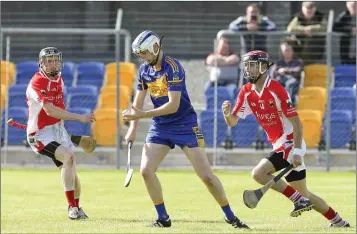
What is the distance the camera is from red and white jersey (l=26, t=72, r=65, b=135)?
12727mm

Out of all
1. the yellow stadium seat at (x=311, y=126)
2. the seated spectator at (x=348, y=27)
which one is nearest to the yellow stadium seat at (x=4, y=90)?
the yellow stadium seat at (x=311, y=126)

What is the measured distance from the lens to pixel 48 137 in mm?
12883

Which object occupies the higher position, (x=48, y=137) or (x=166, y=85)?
(x=166, y=85)

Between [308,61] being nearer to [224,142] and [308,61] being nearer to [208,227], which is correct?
[224,142]

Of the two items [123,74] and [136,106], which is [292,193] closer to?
[136,106]

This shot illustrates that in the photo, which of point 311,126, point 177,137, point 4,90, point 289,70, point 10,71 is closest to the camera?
point 177,137

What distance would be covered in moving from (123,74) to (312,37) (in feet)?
12.1

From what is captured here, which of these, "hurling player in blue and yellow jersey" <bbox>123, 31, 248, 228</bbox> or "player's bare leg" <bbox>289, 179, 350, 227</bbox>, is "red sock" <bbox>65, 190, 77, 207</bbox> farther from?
"player's bare leg" <bbox>289, 179, 350, 227</bbox>

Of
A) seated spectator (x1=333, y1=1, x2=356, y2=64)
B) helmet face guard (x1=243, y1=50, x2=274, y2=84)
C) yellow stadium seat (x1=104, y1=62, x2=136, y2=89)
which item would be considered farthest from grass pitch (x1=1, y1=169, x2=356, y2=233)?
seated spectator (x1=333, y1=1, x2=356, y2=64)

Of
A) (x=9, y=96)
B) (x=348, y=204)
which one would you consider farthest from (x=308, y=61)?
(x=348, y=204)

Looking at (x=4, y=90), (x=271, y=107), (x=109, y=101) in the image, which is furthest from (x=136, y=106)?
(x=4, y=90)

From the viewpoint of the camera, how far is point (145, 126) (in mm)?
21984

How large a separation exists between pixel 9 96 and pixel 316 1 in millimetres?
Answer: 6673

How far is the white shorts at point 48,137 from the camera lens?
12.9 m
